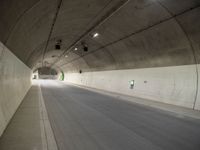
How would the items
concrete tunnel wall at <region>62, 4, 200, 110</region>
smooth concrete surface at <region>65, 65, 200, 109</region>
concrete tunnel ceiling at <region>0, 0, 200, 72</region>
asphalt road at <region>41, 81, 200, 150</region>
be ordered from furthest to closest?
1. smooth concrete surface at <region>65, 65, 200, 109</region>
2. concrete tunnel wall at <region>62, 4, 200, 110</region>
3. concrete tunnel ceiling at <region>0, 0, 200, 72</region>
4. asphalt road at <region>41, 81, 200, 150</region>

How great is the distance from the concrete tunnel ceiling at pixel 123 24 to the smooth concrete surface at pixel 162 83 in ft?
1.67

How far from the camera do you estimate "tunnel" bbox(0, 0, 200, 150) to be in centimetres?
427

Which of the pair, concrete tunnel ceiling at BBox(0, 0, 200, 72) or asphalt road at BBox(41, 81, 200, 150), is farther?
concrete tunnel ceiling at BBox(0, 0, 200, 72)

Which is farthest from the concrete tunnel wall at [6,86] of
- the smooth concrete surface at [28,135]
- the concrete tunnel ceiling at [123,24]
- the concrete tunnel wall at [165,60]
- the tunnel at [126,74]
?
the concrete tunnel wall at [165,60]

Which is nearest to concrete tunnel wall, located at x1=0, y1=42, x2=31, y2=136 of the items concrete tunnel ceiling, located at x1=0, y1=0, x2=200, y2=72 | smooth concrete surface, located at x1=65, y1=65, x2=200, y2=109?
concrete tunnel ceiling, located at x1=0, y1=0, x2=200, y2=72

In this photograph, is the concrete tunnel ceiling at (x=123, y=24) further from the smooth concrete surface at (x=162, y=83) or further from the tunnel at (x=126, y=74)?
the smooth concrete surface at (x=162, y=83)

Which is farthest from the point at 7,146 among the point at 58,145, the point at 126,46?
the point at 126,46

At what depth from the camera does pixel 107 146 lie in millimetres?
3906

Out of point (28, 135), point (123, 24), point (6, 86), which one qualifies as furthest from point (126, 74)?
point (28, 135)

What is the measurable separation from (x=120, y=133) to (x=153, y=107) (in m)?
4.98

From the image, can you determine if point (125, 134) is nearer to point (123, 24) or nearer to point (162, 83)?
point (123, 24)

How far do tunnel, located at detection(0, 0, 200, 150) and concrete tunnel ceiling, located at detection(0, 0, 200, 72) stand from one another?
4 cm

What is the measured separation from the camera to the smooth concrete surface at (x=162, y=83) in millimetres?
8643

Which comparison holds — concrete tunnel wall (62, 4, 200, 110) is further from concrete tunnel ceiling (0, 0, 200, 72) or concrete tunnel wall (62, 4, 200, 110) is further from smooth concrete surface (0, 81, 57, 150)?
smooth concrete surface (0, 81, 57, 150)
